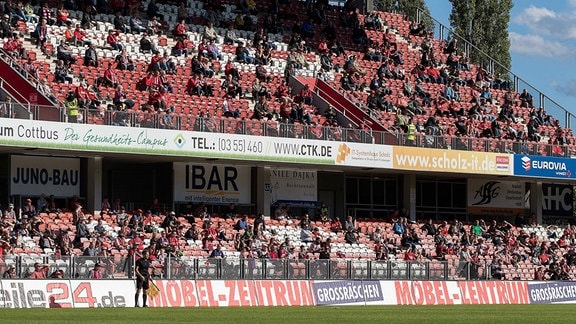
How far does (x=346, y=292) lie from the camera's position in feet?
153

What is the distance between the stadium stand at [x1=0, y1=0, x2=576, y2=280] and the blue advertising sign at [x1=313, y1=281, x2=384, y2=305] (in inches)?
24.2

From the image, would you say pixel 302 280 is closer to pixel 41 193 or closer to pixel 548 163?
pixel 41 193

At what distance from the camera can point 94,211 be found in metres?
48.9

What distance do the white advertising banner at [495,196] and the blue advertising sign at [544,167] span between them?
11.2 feet

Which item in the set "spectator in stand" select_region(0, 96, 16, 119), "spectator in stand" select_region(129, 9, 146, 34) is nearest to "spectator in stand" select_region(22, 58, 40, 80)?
"spectator in stand" select_region(0, 96, 16, 119)

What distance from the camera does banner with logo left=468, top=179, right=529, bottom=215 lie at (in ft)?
208

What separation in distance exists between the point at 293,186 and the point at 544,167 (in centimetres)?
1212

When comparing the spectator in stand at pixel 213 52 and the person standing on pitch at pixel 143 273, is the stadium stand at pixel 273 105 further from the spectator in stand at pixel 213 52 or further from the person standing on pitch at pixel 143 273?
the person standing on pitch at pixel 143 273

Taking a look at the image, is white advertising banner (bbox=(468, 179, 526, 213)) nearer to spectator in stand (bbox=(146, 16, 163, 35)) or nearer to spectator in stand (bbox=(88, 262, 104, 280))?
spectator in stand (bbox=(146, 16, 163, 35))

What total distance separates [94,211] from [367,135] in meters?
12.2

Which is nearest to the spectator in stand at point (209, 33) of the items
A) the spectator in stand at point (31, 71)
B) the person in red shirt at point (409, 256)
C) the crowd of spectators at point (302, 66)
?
the crowd of spectators at point (302, 66)

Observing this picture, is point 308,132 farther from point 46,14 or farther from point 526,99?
point 526,99

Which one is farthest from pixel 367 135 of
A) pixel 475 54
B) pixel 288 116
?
pixel 475 54

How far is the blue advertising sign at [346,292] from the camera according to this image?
46.0 meters
